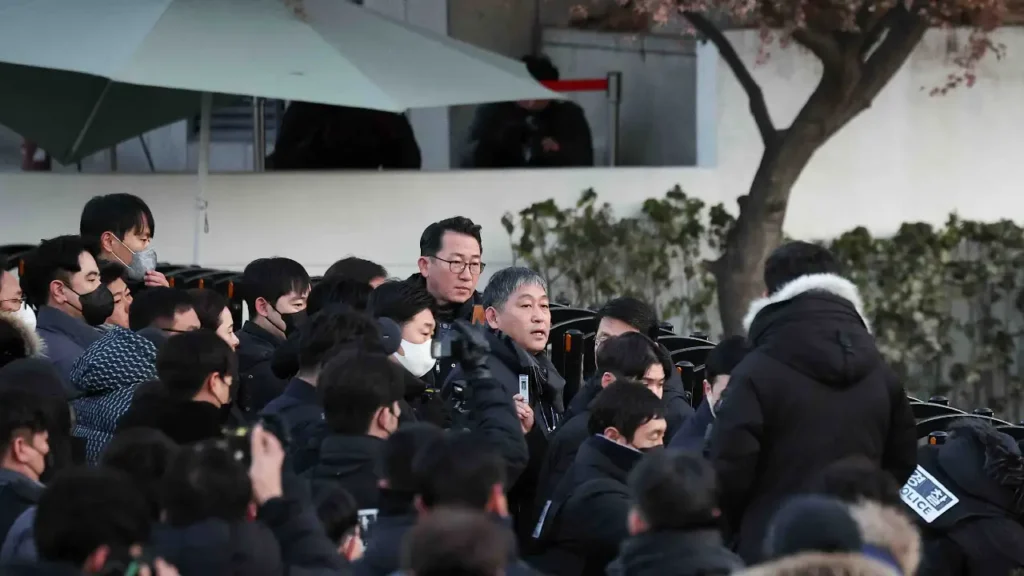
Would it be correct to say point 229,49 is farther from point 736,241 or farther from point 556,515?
point 556,515

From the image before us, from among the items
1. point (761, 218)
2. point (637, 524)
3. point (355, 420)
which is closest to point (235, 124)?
point (761, 218)

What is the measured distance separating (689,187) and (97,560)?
8.84 meters

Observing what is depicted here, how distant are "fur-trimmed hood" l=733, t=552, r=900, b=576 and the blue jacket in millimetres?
3328

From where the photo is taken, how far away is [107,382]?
5156 mm

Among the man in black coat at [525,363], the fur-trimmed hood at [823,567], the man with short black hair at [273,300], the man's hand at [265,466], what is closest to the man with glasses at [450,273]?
the man in black coat at [525,363]

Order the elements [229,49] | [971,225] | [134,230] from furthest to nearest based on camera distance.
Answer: [971,225], [229,49], [134,230]

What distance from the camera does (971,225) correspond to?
11719 mm

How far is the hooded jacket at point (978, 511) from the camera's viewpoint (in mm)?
5352

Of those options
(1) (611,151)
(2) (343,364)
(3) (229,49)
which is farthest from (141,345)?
(1) (611,151)

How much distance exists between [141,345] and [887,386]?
7.49 ft

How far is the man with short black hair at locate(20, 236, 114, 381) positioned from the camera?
597 centimetres

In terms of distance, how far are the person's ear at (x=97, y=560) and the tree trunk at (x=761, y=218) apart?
8.12 metres

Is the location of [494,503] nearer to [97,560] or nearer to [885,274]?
[97,560]

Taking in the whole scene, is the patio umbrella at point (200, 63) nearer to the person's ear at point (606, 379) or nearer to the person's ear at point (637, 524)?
the person's ear at point (606, 379)
